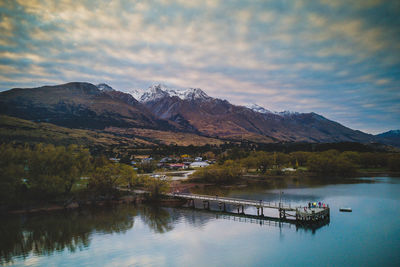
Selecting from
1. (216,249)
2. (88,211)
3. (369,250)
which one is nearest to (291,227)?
(369,250)

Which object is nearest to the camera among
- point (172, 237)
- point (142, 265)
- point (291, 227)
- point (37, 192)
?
point (142, 265)

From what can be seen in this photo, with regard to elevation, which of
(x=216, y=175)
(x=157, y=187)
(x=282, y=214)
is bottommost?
(x=282, y=214)

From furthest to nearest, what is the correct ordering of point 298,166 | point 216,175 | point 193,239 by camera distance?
1. point 298,166
2. point 216,175
3. point 193,239

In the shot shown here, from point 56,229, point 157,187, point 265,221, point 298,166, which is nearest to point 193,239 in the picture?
point 265,221

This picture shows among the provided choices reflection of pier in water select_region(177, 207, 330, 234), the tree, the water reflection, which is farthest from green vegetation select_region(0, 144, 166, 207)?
reflection of pier in water select_region(177, 207, 330, 234)

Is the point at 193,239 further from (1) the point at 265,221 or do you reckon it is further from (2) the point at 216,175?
(2) the point at 216,175

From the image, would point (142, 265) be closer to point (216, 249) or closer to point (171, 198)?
point (216, 249)
